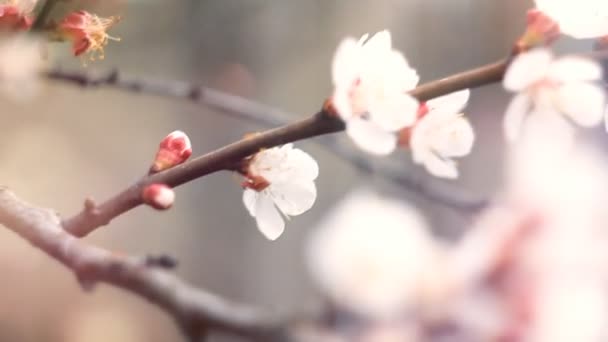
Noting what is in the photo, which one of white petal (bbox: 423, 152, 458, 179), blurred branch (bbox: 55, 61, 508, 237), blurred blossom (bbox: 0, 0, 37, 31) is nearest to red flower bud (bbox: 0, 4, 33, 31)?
blurred blossom (bbox: 0, 0, 37, 31)

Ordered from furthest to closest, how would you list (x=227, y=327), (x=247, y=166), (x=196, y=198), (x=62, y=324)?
1. (x=196, y=198)
2. (x=62, y=324)
3. (x=247, y=166)
4. (x=227, y=327)

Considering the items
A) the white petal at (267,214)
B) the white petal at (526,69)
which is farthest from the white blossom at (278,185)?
the white petal at (526,69)

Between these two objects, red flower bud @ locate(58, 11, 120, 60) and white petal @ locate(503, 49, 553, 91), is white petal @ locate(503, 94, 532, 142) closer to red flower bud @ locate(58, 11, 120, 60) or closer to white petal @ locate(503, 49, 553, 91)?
white petal @ locate(503, 49, 553, 91)

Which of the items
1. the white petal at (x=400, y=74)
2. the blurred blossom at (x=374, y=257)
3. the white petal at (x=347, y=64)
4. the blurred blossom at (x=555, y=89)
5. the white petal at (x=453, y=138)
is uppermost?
the white petal at (x=347, y=64)

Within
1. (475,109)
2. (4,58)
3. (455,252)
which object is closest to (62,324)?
(4,58)

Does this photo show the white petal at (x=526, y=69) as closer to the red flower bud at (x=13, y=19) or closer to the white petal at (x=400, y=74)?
the white petal at (x=400, y=74)

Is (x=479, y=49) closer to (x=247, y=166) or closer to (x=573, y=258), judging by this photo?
(x=573, y=258)

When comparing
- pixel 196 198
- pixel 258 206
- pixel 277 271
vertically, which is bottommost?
pixel 277 271
